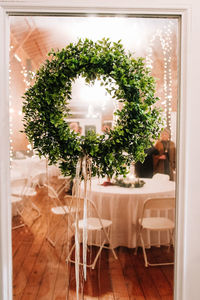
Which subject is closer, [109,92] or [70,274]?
[109,92]

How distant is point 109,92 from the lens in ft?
5.00

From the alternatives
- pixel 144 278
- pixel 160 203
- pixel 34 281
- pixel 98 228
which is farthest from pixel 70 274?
pixel 160 203

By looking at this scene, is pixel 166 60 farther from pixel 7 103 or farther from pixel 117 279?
pixel 117 279

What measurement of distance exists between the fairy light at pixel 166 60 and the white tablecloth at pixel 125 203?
40 cm

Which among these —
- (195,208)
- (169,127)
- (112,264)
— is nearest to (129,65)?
(169,127)

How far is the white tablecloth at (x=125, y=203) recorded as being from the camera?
1709 millimetres

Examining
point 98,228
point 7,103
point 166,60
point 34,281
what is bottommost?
point 34,281

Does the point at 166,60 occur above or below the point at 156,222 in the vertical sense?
above

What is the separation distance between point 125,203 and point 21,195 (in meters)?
0.63

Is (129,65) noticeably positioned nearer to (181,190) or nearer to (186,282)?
(181,190)

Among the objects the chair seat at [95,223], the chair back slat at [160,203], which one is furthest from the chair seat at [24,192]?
the chair back slat at [160,203]

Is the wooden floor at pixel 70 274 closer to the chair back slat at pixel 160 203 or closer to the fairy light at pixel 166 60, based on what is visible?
the chair back slat at pixel 160 203

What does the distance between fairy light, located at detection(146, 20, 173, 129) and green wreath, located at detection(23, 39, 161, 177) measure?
14 cm

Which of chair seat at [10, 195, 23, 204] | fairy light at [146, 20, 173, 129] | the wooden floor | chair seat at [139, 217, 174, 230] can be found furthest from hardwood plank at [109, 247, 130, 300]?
fairy light at [146, 20, 173, 129]
